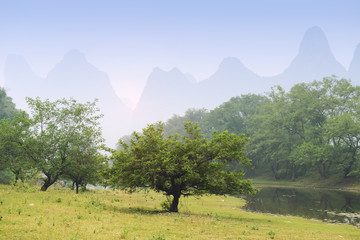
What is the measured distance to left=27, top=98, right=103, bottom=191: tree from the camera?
38.3m

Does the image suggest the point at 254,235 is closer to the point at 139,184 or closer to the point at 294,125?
the point at 139,184

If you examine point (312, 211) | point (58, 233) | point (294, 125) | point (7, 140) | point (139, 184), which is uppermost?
point (294, 125)

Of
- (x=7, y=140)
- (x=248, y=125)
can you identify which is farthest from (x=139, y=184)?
(x=248, y=125)

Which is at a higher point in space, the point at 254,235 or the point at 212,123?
the point at 212,123

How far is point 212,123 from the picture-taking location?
12194cm

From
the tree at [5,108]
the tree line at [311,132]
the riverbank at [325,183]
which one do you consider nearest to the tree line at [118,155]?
the tree at [5,108]

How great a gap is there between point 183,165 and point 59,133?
21.8 metres

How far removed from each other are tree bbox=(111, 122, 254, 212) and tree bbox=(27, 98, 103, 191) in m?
14.4

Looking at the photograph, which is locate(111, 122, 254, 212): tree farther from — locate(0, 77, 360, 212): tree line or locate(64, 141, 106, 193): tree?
locate(64, 141, 106, 193): tree

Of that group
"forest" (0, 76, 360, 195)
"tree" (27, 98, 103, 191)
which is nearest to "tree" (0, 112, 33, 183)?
"forest" (0, 76, 360, 195)

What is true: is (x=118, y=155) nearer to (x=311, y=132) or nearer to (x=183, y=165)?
(x=183, y=165)

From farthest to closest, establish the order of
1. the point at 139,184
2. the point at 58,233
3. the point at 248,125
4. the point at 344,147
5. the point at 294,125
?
the point at 248,125 < the point at 294,125 < the point at 344,147 < the point at 139,184 < the point at 58,233

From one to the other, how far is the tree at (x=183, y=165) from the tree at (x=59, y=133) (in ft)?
47.2

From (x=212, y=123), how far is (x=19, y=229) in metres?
110
